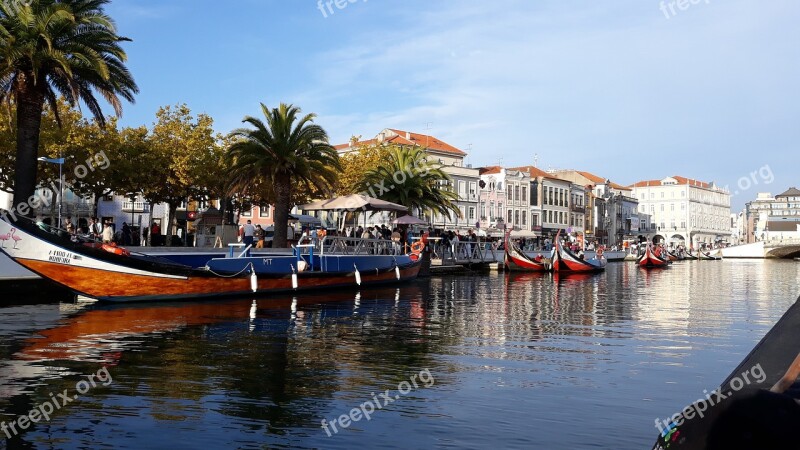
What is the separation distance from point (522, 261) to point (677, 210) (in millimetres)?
117781

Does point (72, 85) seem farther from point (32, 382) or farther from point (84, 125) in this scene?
point (84, 125)

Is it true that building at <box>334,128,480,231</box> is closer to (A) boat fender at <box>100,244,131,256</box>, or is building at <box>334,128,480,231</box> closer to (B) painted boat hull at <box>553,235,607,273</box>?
(B) painted boat hull at <box>553,235,607,273</box>

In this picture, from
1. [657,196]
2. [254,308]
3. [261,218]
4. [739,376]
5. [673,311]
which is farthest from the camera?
[657,196]

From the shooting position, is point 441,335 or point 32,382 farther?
point 441,335

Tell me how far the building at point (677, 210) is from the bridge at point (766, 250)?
29.9 meters

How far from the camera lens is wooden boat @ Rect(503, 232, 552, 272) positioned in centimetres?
5212

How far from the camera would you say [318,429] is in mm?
8164

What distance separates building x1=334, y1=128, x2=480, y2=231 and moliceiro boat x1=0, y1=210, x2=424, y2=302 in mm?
54788

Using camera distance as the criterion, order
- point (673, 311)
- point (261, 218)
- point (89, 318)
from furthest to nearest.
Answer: point (261, 218) < point (673, 311) < point (89, 318)

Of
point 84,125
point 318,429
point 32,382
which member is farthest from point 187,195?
point 318,429

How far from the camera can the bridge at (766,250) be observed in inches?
4524

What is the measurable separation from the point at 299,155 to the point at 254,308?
19.0m

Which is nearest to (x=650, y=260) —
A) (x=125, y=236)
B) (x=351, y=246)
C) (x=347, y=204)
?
(x=347, y=204)

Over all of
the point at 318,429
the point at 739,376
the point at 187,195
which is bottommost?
the point at 318,429
